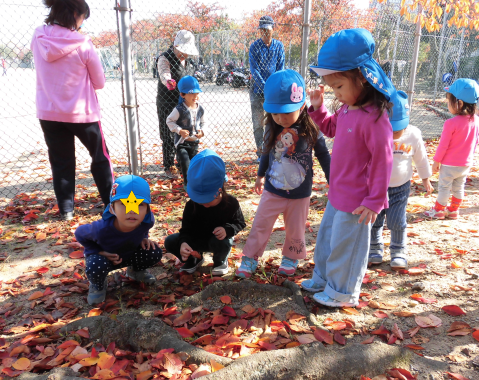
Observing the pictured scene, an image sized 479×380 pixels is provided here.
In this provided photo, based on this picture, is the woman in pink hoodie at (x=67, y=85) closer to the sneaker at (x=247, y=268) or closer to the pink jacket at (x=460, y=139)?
the sneaker at (x=247, y=268)

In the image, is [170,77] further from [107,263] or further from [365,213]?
[365,213]

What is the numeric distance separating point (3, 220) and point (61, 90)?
5.48 ft

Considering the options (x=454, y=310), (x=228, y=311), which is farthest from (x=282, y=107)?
(x=454, y=310)

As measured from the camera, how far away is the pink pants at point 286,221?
2.74 m

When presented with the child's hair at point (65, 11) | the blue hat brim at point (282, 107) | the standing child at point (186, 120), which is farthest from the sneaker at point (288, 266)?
the child's hair at point (65, 11)

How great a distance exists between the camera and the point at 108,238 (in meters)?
2.53

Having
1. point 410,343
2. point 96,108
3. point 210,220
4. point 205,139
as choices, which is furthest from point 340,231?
point 205,139

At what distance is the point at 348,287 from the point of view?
239 cm

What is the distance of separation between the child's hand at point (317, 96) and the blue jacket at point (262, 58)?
305cm

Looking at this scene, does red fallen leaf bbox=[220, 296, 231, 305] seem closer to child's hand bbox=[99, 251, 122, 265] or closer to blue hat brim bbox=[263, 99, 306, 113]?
child's hand bbox=[99, 251, 122, 265]

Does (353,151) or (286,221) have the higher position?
(353,151)

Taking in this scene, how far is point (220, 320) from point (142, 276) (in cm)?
→ 84

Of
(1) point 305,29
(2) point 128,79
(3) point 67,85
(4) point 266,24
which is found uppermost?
(4) point 266,24

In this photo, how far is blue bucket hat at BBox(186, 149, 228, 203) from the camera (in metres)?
2.52
